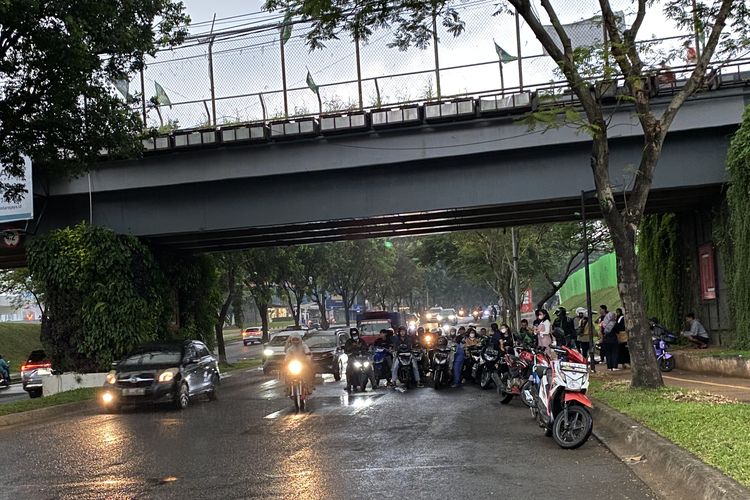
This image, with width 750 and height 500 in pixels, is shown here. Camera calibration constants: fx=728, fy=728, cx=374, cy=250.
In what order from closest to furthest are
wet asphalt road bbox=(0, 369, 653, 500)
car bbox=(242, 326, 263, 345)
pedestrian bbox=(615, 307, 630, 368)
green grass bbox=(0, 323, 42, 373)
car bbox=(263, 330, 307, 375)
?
wet asphalt road bbox=(0, 369, 653, 500)
pedestrian bbox=(615, 307, 630, 368)
car bbox=(263, 330, 307, 375)
green grass bbox=(0, 323, 42, 373)
car bbox=(242, 326, 263, 345)

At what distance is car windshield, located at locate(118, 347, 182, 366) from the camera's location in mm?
16328

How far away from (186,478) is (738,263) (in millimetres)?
14890

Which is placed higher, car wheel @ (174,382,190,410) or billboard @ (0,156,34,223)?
billboard @ (0,156,34,223)

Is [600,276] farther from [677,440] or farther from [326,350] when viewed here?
[677,440]

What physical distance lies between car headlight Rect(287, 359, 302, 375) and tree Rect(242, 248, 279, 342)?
2070 cm

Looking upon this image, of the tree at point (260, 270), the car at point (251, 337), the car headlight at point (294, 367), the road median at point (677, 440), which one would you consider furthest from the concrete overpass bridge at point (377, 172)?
the car at point (251, 337)

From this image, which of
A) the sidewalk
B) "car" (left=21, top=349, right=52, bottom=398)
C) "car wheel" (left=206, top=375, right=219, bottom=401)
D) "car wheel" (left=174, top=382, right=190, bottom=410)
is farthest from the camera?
"car" (left=21, top=349, right=52, bottom=398)

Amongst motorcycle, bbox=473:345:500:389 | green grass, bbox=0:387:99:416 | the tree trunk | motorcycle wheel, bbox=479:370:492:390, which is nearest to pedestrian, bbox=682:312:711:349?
motorcycle, bbox=473:345:500:389

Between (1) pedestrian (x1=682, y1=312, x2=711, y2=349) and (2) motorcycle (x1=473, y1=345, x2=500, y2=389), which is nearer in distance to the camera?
(2) motorcycle (x1=473, y1=345, x2=500, y2=389)

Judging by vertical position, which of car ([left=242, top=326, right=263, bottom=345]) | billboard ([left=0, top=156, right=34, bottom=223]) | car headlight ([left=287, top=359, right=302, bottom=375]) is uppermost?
billboard ([left=0, top=156, right=34, bottom=223])

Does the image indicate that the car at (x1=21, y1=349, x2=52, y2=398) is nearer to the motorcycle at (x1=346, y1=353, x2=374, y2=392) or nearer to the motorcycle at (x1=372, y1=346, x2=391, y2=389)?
the motorcycle at (x1=346, y1=353, x2=374, y2=392)

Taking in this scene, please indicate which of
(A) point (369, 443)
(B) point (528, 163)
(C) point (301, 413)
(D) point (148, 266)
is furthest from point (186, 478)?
(D) point (148, 266)

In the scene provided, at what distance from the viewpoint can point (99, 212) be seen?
2294 centimetres

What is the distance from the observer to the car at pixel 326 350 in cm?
2258
